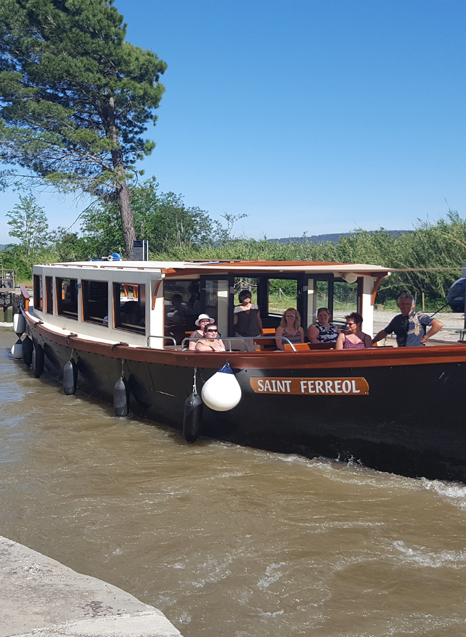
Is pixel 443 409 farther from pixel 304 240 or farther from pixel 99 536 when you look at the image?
pixel 304 240

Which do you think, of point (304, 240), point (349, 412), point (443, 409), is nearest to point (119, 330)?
point (349, 412)

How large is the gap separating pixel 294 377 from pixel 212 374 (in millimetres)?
1065

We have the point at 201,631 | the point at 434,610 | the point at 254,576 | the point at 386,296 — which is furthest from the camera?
the point at 386,296

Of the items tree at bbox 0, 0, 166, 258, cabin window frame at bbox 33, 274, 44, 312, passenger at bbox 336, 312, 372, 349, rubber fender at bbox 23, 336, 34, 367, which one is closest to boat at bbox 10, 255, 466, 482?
passenger at bbox 336, 312, 372, 349

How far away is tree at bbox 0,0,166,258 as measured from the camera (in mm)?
22594

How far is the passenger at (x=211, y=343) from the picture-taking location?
742cm

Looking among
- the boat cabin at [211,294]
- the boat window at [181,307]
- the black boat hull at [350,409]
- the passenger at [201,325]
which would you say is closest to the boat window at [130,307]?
the boat cabin at [211,294]

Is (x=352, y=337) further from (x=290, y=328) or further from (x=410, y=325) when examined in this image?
(x=290, y=328)

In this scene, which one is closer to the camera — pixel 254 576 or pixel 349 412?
pixel 254 576

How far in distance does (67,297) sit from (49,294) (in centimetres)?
84

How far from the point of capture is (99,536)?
5230mm

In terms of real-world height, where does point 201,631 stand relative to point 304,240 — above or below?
below

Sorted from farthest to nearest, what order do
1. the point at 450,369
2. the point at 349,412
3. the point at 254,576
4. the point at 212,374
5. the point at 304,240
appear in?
the point at 304,240
the point at 212,374
the point at 349,412
the point at 450,369
the point at 254,576

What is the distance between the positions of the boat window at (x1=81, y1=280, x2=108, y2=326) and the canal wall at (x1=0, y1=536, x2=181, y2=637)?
564cm
